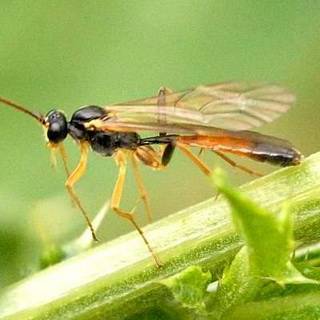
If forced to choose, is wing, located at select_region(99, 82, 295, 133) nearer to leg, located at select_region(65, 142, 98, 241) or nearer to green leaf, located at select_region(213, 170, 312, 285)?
leg, located at select_region(65, 142, 98, 241)

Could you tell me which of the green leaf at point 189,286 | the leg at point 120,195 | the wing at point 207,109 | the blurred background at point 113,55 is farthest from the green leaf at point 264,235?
the blurred background at point 113,55

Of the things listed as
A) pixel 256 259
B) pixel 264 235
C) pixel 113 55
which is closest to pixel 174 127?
pixel 256 259

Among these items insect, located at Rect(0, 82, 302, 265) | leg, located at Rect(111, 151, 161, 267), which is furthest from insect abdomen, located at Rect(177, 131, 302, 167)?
leg, located at Rect(111, 151, 161, 267)

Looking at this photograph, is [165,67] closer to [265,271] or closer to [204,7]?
[204,7]

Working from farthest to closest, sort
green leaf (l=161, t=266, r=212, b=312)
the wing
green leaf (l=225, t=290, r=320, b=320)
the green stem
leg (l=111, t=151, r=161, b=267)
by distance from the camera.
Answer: the wing → leg (l=111, t=151, r=161, b=267) → the green stem → green leaf (l=225, t=290, r=320, b=320) → green leaf (l=161, t=266, r=212, b=312)

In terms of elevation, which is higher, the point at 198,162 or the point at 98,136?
the point at 98,136

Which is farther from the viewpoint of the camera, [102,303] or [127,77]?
[127,77]

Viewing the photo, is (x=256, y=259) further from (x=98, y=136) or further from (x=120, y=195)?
(x=98, y=136)

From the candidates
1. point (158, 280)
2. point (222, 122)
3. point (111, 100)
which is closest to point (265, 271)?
point (158, 280)
